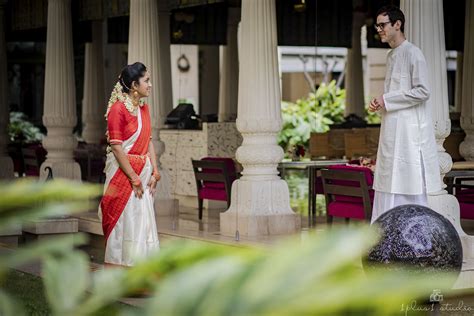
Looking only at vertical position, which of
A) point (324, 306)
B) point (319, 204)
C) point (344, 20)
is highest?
point (344, 20)

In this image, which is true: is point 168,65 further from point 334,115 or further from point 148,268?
point 148,268

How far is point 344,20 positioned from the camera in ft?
76.0

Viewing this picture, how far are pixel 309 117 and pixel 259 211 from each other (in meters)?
13.5

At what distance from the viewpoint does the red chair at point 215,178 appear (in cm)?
1478

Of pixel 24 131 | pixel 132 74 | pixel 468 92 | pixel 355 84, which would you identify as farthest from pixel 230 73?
pixel 132 74

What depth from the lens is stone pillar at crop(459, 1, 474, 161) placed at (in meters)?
14.1

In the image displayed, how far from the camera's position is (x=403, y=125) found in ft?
28.8

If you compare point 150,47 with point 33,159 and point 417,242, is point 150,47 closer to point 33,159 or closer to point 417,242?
point 33,159

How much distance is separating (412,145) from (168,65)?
11.5 metres

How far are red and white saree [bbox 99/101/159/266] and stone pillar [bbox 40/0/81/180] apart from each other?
8.28m

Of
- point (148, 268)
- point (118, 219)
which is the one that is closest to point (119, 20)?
point (118, 219)

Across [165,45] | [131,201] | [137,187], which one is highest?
[165,45]

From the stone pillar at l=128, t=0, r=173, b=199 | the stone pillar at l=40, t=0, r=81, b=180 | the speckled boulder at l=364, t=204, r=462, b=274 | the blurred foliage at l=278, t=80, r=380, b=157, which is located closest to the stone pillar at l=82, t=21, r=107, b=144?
the blurred foliage at l=278, t=80, r=380, b=157

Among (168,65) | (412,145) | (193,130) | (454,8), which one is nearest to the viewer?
(412,145)
